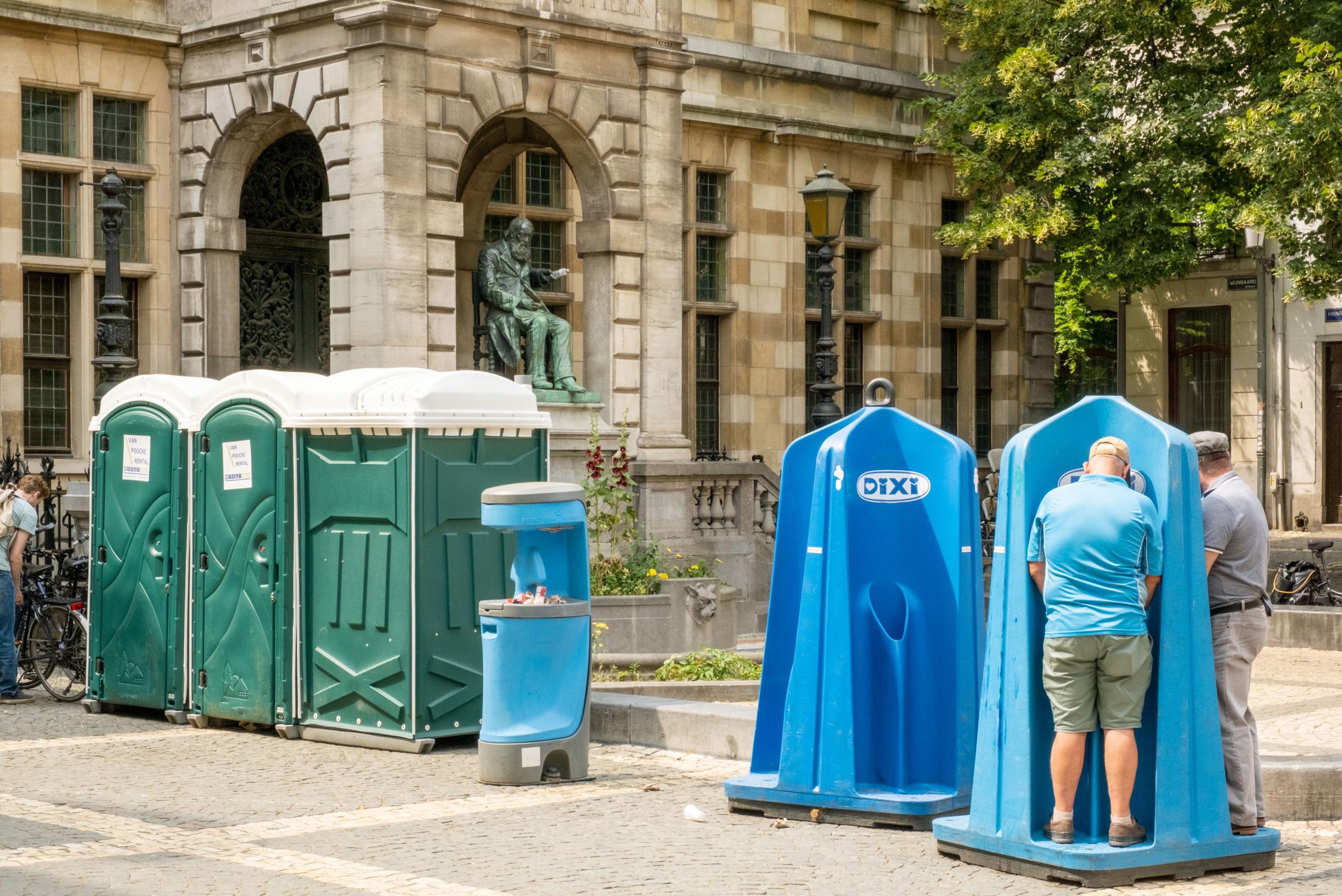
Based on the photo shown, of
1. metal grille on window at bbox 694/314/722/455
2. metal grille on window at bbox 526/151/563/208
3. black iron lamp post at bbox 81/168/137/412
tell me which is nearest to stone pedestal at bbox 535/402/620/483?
black iron lamp post at bbox 81/168/137/412

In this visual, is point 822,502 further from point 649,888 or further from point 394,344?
point 394,344

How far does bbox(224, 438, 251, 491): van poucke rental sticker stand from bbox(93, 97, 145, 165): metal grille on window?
28.5ft

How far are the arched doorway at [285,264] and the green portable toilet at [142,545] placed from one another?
7755 mm

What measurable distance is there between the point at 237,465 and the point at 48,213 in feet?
28.1

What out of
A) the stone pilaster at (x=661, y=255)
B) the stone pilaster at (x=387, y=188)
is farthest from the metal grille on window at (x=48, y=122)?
the stone pilaster at (x=661, y=255)

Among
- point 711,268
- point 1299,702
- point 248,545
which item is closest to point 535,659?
point 248,545

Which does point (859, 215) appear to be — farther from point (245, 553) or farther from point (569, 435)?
point (245, 553)

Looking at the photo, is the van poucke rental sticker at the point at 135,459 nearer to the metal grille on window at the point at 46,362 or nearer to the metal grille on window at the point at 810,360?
the metal grille on window at the point at 46,362

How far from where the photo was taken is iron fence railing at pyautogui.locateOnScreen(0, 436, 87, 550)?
1717 centimetres

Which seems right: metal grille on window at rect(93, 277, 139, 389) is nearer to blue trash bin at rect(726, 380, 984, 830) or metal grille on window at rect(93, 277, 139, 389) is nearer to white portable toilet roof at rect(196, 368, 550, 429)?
white portable toilet roof at rect(196, 368, 550, 429)

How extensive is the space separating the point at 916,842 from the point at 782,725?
1022 mm

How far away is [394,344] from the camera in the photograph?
1862cm

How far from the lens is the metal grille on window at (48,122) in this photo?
20141mm

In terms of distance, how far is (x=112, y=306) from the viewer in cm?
1792
